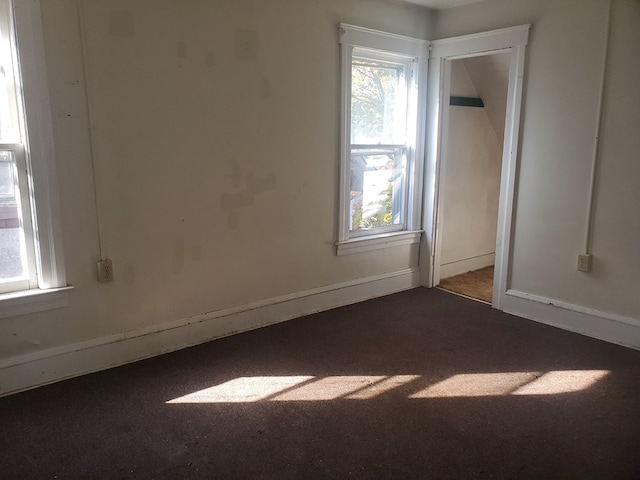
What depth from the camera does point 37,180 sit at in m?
2.56

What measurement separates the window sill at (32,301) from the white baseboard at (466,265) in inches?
132

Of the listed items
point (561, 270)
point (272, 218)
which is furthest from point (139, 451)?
point (561, 270)

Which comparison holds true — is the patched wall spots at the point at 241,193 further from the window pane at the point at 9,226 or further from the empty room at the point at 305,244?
the window pane at the point at 9,226

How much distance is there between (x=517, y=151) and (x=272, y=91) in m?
1.88

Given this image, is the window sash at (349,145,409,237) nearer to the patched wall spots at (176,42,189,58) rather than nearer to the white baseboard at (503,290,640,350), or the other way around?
the white baseboard at (503,290,640,350)

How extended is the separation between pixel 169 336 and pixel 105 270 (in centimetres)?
61

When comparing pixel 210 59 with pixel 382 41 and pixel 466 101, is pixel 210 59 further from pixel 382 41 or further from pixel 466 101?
pixel 466 101

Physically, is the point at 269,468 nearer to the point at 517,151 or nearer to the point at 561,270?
the point at 561,270

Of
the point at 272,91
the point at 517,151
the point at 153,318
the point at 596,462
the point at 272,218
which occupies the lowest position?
the point at 596,462

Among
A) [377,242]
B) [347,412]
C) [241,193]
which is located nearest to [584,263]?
[377,242]

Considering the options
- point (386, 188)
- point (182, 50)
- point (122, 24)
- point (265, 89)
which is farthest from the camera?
point (386, 188)

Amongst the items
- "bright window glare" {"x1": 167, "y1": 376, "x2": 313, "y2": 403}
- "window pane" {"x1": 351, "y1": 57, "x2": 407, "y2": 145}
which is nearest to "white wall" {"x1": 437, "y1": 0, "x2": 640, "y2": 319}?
"window pane" {"x1": 351, "y1": 57, "x2": 407, "y2": 145}

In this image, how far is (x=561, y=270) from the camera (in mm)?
3605

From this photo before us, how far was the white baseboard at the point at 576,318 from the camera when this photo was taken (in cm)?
328
